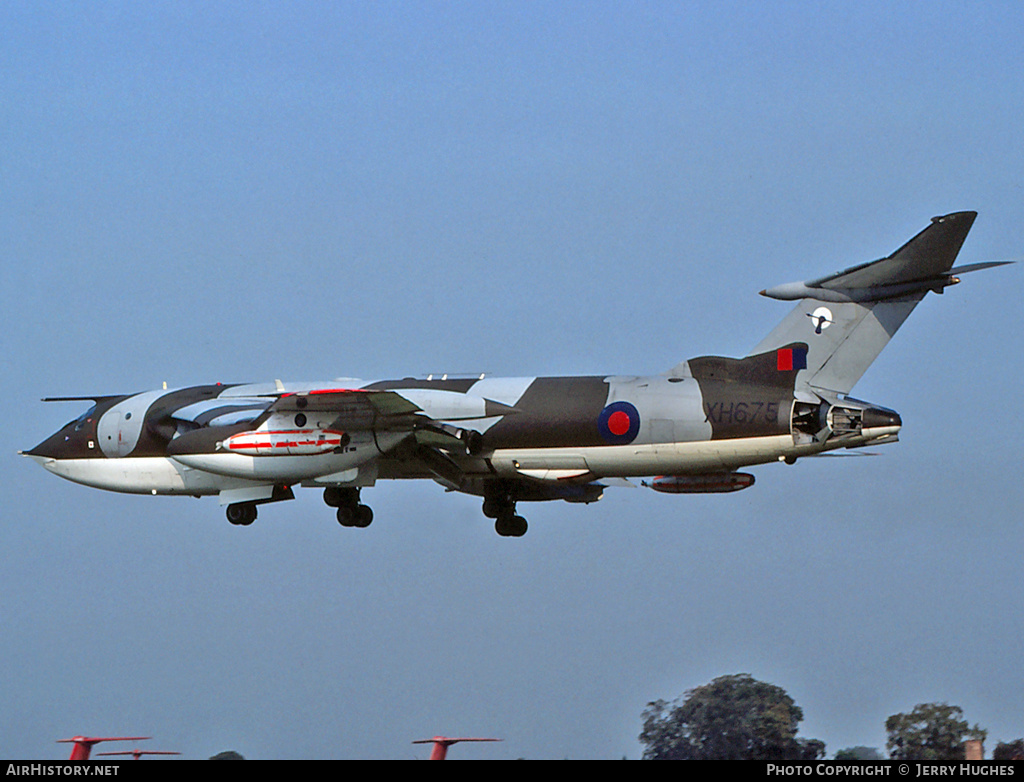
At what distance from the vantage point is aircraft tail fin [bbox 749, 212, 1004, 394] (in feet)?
96.8

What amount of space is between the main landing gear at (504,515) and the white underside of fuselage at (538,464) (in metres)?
2.40

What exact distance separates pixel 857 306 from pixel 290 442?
12.4 meters

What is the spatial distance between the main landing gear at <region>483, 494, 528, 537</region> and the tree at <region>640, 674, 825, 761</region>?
17.6ft

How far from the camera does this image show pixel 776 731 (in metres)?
34.5

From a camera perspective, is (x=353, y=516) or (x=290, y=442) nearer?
(x=290, y=442)

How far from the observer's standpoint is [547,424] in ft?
105

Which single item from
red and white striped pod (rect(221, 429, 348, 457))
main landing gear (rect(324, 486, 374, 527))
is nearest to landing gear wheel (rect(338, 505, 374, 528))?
main landing gear (rect(324, 486, 374, 527))

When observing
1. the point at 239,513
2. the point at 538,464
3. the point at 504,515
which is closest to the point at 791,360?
the point at 538,464

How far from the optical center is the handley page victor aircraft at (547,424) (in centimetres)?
2973

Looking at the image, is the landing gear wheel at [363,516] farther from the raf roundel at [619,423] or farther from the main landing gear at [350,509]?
the raf roundel at [619,423]

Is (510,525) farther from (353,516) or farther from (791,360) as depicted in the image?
(791,360)

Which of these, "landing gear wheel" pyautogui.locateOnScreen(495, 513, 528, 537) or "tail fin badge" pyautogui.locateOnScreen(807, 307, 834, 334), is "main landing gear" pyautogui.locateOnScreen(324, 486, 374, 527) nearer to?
"landing gear wheel" pyautogui.locateOnScreen(495, 513, 528, 537)

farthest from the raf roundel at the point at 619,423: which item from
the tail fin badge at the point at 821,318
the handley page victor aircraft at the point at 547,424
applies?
the tail fin badge at the point at 821,318
